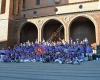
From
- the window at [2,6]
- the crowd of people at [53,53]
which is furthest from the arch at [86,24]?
the window at [2,6]

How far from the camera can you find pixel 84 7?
81.4 ft

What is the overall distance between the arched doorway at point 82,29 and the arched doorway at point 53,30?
125 centimetres

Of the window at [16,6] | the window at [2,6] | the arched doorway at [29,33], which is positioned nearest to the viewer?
the arched doorway at [29,33]

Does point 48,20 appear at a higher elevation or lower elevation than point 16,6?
lower

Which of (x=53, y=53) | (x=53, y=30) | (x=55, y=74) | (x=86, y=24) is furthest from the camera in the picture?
(x=53, y=30)

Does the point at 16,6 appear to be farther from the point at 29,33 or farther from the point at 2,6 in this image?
the point at 29,33

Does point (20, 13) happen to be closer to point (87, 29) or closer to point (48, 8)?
point (48, 8)

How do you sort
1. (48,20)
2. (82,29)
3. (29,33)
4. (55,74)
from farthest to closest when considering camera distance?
1. (29,33)
2. (48,20)
3. (82,29)
4. (55,74)

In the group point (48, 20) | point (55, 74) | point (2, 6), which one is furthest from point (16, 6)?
point (55, 74)

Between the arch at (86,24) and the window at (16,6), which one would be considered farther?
the window at (16,6)

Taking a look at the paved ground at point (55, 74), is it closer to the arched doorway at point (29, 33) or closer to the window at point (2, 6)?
the arched doorway at point (29, 33)

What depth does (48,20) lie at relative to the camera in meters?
26.6

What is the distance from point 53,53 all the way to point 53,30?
9.77 metres

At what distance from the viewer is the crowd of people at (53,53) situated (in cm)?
1662
